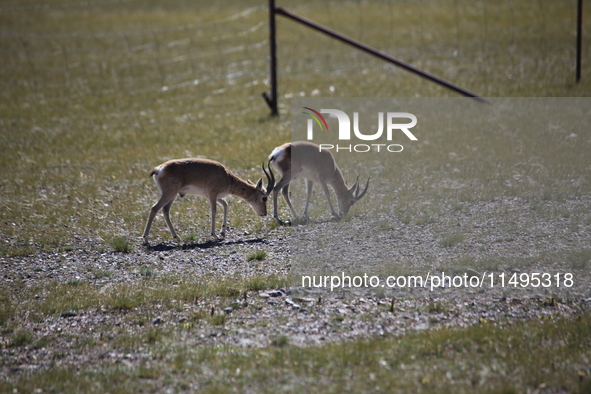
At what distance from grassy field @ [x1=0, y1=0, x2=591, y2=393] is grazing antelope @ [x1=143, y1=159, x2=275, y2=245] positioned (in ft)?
1.51

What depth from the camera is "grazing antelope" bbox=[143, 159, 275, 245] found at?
39.4 feet

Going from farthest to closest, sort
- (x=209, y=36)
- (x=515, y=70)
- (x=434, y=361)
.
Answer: (x=209, y=36) → (x=515, y=70) → (x=434, y=361)

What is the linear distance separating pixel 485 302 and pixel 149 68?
2377 cm

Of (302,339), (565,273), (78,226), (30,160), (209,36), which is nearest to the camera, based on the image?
(302,339)

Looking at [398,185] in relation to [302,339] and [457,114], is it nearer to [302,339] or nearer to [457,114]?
[457,114]

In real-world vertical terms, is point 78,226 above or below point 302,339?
above

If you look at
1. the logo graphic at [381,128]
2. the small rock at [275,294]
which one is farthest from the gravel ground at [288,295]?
the logo graphic at [381,128]

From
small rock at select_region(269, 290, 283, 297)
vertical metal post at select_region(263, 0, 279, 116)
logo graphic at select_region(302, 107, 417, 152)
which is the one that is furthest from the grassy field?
logo graphic at select_region(302, 107, 417, 152)

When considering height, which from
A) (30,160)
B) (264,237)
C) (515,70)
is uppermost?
(515,70)

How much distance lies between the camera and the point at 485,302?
8.79 metres

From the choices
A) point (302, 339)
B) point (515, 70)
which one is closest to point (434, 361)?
point (302, 339)

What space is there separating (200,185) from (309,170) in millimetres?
2215

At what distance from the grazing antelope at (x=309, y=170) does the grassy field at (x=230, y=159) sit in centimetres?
88

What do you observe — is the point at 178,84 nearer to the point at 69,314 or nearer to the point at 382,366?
the point at 69,314
